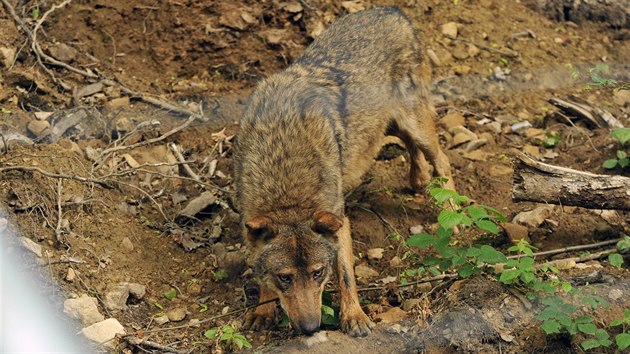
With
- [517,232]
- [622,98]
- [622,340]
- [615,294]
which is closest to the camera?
[622,340]

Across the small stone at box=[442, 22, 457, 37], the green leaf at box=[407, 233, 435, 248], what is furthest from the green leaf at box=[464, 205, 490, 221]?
the small stone at box=[442, 22, 457, 37]

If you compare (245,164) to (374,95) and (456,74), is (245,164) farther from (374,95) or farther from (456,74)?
(456,74)

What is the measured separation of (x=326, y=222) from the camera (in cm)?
589

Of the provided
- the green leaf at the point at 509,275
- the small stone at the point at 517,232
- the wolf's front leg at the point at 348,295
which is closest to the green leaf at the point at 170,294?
the wolf's front leg at the point at 348,295

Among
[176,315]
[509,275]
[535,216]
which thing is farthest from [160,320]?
[535,216]

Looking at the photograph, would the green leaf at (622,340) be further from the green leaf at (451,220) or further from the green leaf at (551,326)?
the green leaf at (451,220)

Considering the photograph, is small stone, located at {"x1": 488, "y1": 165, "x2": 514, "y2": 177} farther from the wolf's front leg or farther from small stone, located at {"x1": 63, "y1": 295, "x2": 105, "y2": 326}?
small stone, located at {"x1": 63, "y1": 295, "x2": 105, "y2": 326}

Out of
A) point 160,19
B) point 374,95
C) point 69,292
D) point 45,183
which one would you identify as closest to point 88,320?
point 69,292

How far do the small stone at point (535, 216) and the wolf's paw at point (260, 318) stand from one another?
90.1 inches

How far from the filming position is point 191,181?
7.97 meters

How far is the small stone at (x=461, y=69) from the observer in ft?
31.6

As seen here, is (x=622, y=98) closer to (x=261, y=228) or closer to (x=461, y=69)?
(x=461, y=69)

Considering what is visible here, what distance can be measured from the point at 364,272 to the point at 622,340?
7.36 feet

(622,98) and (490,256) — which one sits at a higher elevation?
(490,256)
